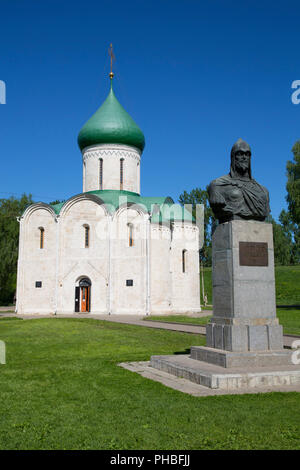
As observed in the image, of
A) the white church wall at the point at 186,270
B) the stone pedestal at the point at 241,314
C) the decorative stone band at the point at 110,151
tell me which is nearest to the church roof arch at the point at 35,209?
the decorative stone band at the point at 110,151

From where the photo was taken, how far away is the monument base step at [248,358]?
21.8ft

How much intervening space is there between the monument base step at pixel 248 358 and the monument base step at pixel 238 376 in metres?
0.10

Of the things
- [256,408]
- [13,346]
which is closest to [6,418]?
[256,408]

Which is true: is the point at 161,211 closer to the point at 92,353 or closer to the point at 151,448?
the point at 92,353

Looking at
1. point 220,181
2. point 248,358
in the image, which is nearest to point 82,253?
point 220,181

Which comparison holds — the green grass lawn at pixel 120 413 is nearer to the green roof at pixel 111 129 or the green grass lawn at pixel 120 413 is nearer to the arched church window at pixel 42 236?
the arched church window at pixel 42 236

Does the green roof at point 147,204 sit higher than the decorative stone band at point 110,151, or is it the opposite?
the decorative stone band at point 110,151

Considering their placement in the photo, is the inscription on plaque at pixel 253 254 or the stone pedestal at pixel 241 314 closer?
the stone pedestal at pixel 241 314

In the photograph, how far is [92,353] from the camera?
32.0ft

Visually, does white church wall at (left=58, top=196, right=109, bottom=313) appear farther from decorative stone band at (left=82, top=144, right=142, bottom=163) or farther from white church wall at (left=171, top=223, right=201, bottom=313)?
white church wall at (left=171, top=223, right=201, bottom=313)

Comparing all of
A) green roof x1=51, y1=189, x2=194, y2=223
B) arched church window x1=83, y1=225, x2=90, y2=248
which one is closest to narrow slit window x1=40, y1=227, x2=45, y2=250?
green roof x1=51, y1=189, x2=194, y2=223

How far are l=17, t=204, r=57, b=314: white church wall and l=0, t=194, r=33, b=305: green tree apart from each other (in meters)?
1.92

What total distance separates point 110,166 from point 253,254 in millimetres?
21559

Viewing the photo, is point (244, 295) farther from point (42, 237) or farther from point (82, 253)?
point (42, 237)
